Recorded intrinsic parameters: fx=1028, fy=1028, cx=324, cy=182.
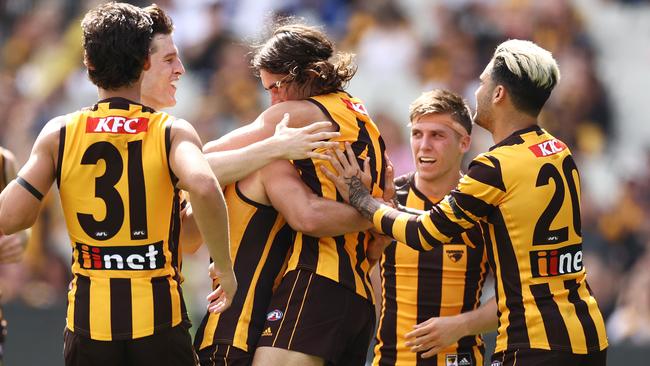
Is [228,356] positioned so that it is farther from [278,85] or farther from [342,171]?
A: [278,85]

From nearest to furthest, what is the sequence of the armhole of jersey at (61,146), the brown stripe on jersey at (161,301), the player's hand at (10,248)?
the armhole of jersey at (61,146) < the brown stripe on jersey at (161,301) < the player's hand at (10,248)

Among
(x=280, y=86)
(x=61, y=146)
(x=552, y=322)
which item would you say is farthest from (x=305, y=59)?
(x=552, y=322)

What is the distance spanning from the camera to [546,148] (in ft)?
14.8

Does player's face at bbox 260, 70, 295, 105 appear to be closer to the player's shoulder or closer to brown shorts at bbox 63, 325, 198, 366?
the player's shoulder

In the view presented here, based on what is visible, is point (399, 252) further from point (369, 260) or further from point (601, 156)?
point (601, 156)

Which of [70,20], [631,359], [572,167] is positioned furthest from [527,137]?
[70,20]

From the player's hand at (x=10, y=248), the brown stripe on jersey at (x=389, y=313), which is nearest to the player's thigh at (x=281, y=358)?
the brown stripe on jersey at (x=389, y=313)

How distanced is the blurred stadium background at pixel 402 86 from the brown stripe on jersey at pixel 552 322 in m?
5.38

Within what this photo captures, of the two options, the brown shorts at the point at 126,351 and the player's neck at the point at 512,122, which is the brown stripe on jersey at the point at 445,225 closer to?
the player's neck at the point at 512,122

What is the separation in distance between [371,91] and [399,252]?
534cm

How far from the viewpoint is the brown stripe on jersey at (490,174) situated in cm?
443

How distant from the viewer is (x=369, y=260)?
16.1 feet

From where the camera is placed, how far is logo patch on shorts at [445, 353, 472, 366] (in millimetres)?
5344

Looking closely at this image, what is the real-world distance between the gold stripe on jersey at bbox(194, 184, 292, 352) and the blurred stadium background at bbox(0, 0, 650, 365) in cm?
549
